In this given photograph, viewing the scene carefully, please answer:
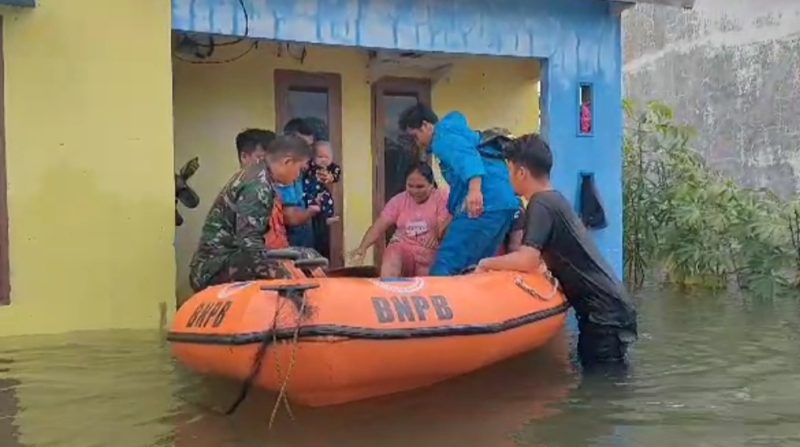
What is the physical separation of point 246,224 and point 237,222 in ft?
0.35

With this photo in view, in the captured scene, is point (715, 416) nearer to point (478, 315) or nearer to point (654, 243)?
point (478, 315)

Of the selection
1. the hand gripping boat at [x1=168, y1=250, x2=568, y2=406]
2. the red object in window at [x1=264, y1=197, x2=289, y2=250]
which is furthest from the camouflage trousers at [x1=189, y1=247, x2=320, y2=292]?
the red object in window at [x1=264, y1=197, x2=289, y2=250]

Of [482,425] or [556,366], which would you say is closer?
[482,425]

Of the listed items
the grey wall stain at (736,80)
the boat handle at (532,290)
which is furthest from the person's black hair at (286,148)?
the grey wall stain at (736,80)

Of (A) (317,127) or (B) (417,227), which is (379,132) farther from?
(B) (417,227)

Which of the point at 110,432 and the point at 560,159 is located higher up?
the point at 560,159

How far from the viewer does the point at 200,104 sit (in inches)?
380

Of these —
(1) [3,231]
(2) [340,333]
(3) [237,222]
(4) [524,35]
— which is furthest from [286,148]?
(4) [524,35]

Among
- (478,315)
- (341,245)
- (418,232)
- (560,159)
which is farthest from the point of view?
(341,245)

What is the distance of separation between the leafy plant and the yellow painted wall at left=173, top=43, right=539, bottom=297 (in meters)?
1.78

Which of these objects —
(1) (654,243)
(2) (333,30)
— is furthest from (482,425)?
(1) (654,243)

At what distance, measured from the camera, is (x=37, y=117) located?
7207mm

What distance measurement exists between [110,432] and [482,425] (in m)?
1.70

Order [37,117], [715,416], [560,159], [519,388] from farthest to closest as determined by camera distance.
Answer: [560,159] → [37,117] → [519,388] → [715,416]
